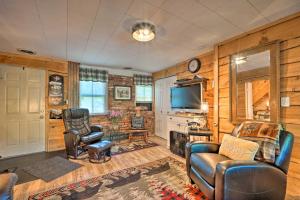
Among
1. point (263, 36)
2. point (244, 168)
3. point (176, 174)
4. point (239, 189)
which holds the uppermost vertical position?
point (263, 36)

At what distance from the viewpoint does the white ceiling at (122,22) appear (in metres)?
1.77

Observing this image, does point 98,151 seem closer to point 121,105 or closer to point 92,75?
point 121,105

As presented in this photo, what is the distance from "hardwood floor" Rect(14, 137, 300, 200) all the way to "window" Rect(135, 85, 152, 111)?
6.22ft

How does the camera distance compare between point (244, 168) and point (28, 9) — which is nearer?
point (244, 168)

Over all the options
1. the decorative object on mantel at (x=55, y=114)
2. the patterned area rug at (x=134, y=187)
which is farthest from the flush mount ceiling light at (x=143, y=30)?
the decorative object on mantel at (x=55, y=114)

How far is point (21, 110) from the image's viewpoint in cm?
353

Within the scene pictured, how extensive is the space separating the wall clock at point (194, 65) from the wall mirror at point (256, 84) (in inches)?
38.3

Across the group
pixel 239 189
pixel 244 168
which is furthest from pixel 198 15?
pixel 239 189

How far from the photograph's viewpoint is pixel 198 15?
1986 mm

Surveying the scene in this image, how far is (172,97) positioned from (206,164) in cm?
266

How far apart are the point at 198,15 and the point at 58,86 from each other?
3.64 metres

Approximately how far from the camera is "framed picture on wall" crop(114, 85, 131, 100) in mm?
4941

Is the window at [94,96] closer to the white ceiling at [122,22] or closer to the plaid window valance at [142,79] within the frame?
the plaid window valance at [142,79]

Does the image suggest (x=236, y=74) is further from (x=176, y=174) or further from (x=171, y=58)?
(x=176, y=174)
